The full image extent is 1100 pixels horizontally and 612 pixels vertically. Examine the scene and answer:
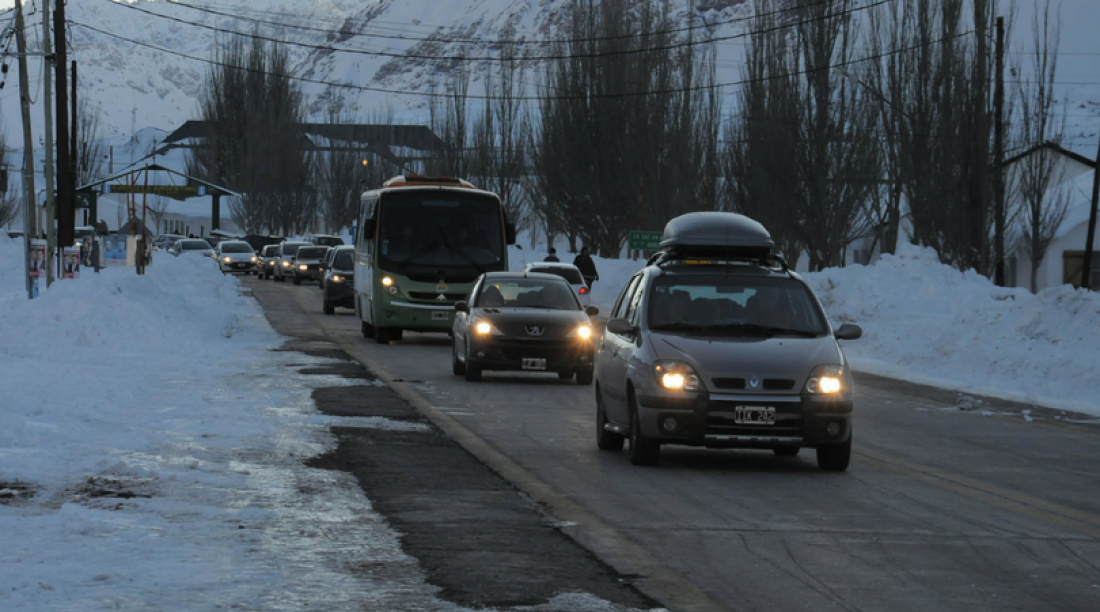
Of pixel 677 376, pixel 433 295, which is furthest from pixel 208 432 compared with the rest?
pixel 433 295

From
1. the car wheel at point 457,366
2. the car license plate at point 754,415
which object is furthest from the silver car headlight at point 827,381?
the car wheel at point 457,366

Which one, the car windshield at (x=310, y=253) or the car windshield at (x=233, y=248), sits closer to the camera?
the car windshield at (x=310, y=253)

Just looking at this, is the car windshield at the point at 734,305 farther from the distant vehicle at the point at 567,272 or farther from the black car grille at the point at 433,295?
the distant vehicle at the point at 567,272

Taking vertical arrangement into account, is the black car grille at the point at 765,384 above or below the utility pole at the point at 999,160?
below

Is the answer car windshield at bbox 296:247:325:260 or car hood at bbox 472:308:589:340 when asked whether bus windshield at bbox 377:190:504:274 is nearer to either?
car hood at bbox 472:308:589:340

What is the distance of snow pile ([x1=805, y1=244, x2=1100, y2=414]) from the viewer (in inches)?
888

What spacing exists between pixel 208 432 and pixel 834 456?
5.37 meters

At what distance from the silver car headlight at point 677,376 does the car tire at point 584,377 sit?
30.9 feet

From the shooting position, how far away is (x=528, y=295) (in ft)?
75.8

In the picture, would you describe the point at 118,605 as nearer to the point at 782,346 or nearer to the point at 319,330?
the point at 782,346

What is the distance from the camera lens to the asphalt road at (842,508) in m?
7.74

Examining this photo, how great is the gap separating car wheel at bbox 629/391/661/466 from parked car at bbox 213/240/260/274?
206ft

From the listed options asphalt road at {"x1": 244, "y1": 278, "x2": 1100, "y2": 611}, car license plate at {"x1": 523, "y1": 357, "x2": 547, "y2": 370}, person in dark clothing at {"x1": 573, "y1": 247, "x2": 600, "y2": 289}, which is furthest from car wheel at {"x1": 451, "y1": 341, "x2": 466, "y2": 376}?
person in dark clothing at {"x1": 573, "y1": 247, "x2": 600, "y2": 289}

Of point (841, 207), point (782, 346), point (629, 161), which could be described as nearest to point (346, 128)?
point (629, 161)
